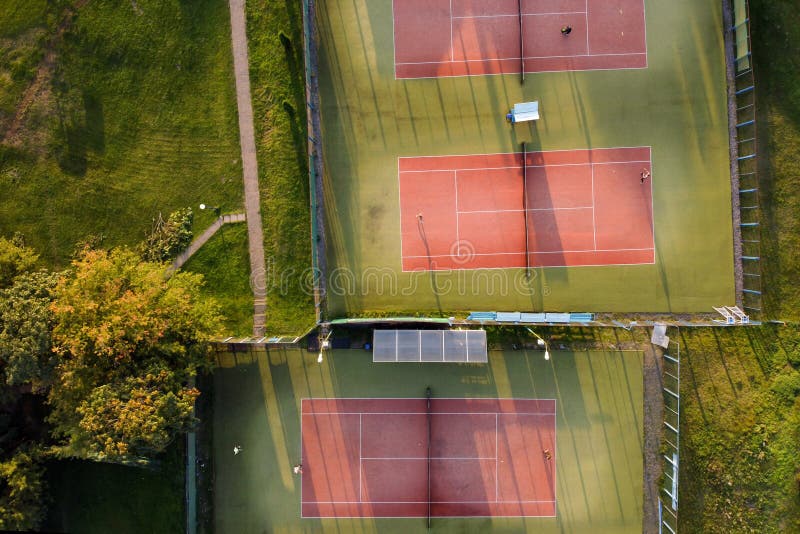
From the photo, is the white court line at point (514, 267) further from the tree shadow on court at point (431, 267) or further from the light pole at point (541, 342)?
the light pole at point (541, 342)

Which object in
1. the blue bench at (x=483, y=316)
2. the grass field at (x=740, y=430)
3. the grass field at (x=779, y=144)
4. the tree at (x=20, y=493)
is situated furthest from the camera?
the grass field at (x=779, y=144)

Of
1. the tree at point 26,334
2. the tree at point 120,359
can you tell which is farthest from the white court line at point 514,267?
the tree at point 26,334

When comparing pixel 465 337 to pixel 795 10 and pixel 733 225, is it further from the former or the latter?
pixel 795 10

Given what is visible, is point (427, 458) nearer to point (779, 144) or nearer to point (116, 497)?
point (116, 497)

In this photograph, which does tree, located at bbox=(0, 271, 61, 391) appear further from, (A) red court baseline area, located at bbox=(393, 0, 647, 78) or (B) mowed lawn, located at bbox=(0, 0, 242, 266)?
(A) red court baseline area, located at bbox=(393, 0, 647, 78)

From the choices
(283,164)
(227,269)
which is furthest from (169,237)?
(283,164)

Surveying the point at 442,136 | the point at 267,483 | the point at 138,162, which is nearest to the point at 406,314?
the point at 442,136
